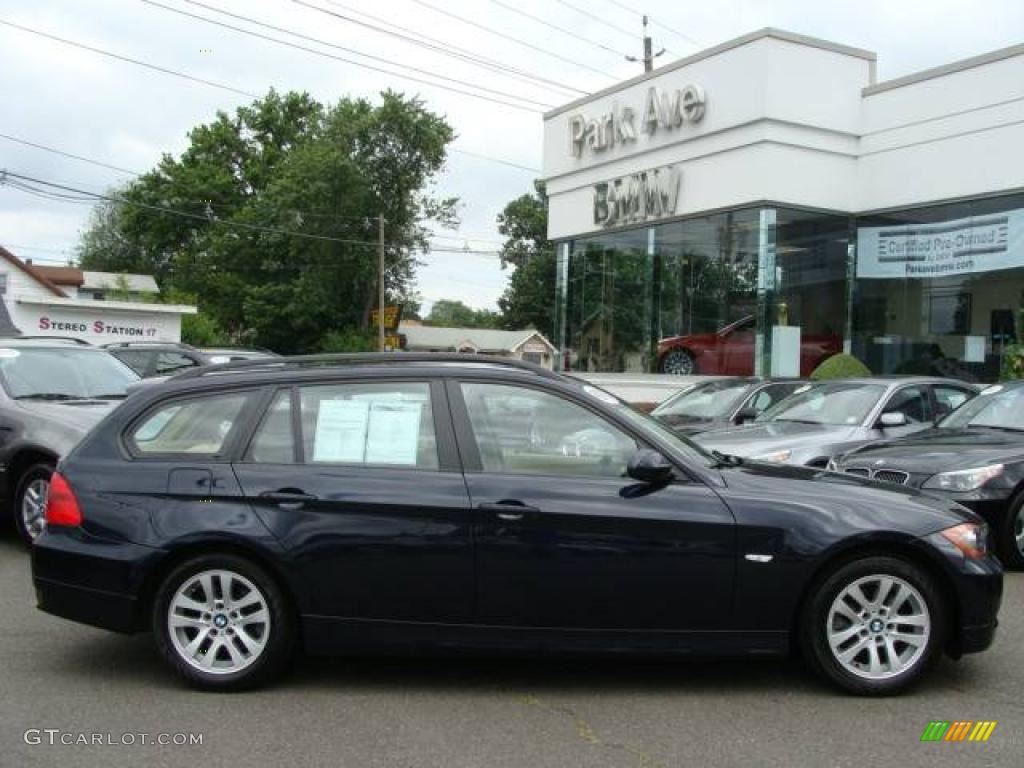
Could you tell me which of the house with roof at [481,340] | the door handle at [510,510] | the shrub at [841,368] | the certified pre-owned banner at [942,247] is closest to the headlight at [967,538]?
the door handle at [510,510]

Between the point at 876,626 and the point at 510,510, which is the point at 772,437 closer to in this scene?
the point at 876,626

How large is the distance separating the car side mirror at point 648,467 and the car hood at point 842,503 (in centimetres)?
32

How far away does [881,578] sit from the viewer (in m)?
4.68

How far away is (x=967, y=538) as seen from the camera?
4762 mm

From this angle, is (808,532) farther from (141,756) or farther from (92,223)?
(92,223)

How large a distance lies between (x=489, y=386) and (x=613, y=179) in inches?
774

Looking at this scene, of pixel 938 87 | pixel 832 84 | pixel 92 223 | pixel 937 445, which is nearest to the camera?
pixel 937 445

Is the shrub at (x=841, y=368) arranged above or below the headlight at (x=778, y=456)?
above

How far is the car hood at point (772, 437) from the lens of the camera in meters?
9.01

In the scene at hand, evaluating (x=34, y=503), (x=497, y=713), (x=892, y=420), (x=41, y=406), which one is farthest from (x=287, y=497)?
(x=892, y=420)

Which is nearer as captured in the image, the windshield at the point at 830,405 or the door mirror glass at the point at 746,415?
the windshield at the point at 830,405

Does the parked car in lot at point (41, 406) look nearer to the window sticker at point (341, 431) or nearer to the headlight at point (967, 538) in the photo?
the window sticker at point (341, 431)

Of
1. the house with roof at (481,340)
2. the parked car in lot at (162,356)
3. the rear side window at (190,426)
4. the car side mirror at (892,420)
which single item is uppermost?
the house with roof at (481,340)

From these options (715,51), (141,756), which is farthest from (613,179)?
(141,756)
